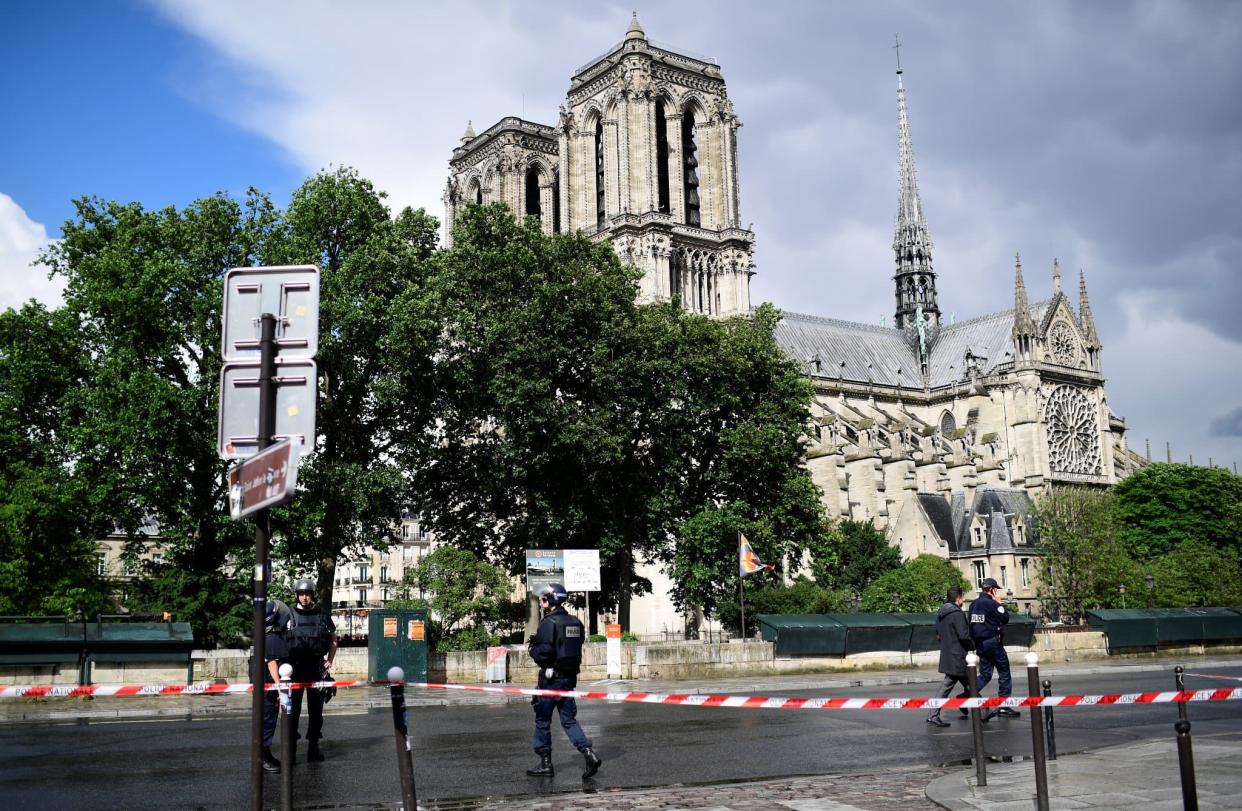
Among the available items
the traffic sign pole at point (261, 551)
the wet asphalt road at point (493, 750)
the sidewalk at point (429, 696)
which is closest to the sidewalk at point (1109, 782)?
the wet asphalt road at point (493, 750)

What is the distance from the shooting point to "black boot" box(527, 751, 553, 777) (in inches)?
436

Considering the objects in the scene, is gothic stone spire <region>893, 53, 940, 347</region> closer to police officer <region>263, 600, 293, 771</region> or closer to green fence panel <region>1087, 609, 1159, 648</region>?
green fence panel <region>1087, 609, 1159, 648</region>

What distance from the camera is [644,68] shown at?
74.3 m

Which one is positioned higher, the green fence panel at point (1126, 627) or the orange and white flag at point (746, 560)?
the orange and white flag at point (746, 560)

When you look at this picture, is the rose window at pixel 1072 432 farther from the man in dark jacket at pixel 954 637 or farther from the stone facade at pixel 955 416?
the man in dark jacket at pixel 954 637

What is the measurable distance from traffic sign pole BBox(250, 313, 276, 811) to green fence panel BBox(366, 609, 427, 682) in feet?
63.6

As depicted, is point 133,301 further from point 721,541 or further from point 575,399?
point 721,541

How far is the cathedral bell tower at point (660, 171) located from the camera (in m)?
71.6

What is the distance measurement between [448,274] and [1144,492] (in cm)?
5755

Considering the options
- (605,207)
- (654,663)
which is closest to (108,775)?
(654,663)

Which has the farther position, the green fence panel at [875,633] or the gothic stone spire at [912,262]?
the gothic stone spire at [912,262]

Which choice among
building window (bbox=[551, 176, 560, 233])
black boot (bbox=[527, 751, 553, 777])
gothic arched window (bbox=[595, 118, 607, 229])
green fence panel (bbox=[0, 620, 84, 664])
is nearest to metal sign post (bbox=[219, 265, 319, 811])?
black boot (bbox=[527, 751, 553, 777])

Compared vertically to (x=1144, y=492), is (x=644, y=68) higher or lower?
higher

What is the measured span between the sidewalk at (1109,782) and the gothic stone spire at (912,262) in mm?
89243
